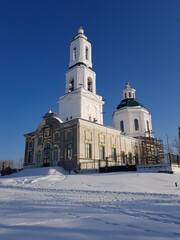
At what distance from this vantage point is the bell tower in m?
36.5

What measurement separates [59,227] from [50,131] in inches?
1188

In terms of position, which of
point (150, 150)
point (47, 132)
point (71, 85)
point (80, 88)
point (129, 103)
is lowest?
point (150, 150)

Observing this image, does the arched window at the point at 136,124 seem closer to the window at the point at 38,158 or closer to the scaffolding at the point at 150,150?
the scaffolding at the point at 150,150

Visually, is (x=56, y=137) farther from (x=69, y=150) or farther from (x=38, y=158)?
(x=38, y=158)

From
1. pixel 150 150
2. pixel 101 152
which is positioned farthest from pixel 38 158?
pixel 150 150

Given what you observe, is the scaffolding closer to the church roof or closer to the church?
the church

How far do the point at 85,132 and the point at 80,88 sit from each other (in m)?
8.88

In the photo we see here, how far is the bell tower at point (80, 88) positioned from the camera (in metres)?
36.5

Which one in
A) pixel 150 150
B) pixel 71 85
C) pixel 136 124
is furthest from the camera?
pixel 136 124

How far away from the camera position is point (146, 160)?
39219 millimetres

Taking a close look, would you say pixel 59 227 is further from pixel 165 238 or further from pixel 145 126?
pixel 145 126

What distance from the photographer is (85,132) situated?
104 ft

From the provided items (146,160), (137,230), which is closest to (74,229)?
(137,230)

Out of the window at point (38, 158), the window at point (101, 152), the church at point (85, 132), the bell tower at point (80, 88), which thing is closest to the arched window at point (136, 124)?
the church at point (85, 132)
